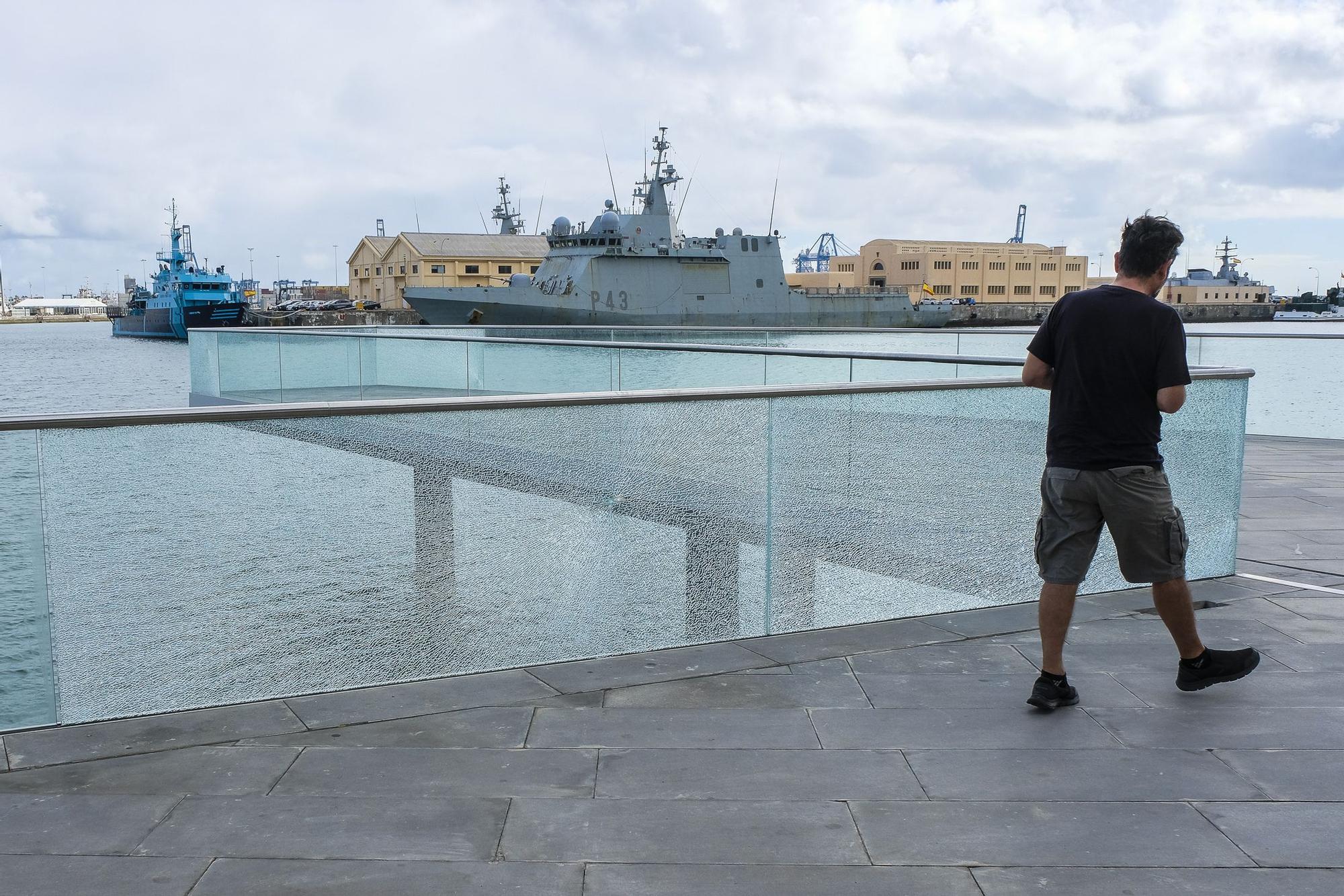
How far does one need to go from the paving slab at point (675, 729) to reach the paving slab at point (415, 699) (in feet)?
0.81

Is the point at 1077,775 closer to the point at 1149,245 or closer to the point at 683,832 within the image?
the point at 683,832

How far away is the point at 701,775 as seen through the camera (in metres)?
3.30

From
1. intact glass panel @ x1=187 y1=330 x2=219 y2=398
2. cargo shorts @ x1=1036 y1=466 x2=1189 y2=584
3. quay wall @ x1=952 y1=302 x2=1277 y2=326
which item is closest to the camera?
cargo shorts @ x1=1036 y1=466 x2=1189 y2=584

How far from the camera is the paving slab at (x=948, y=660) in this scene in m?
4.36

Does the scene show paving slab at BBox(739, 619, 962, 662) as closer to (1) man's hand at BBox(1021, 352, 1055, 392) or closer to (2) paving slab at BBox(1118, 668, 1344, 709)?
(2) paving slab at BBox(1118, 668, 1344, 709)

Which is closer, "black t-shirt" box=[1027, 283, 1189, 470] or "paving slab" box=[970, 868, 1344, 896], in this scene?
"paving slab" box=[970, 868, 1344, 896]

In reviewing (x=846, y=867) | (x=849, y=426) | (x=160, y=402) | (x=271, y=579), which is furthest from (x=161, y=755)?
(x=160, y=402)

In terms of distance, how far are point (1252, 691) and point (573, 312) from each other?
37.0m

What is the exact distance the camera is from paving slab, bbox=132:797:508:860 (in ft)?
9.18

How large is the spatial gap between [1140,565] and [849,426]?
147cm

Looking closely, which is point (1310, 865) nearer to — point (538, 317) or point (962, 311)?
point (538, 317)

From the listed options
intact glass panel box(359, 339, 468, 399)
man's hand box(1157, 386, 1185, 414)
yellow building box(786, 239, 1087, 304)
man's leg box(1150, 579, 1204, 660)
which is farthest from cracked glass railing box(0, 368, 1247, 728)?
yellow building box(786, 239, 1087, 304)

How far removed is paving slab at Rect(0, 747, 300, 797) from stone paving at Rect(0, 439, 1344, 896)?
1cm

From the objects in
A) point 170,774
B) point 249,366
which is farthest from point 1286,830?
point 249,366
